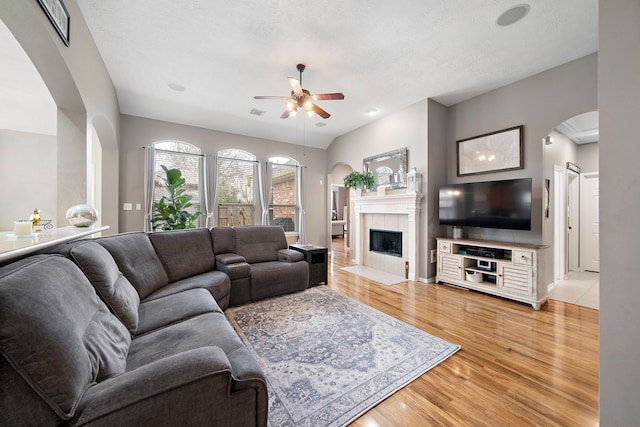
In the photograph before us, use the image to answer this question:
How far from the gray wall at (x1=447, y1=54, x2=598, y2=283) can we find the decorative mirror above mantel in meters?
1.04

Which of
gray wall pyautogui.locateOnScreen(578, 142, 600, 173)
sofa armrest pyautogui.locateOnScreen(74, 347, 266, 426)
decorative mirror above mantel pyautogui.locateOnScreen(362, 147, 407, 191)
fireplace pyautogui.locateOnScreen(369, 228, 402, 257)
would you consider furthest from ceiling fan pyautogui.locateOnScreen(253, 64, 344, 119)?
gray wall pyautogui.locateOnScreen(578, 142, 600, 173)

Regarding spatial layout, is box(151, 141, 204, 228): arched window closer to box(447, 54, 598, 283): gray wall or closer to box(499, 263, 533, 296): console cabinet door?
box(447, 54, 598, 283): gray wall

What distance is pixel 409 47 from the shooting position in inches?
111

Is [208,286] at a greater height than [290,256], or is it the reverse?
[290,256]

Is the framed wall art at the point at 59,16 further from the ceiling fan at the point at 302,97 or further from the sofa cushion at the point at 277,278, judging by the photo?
the sofa cushion at the point at 277,278

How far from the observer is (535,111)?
3371mm

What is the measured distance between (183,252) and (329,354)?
2025 millimetres

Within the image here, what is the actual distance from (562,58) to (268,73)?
145 inches

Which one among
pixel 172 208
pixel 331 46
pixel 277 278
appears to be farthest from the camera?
pixel 172 208

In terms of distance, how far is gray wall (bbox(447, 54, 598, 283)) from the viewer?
3.02 metres

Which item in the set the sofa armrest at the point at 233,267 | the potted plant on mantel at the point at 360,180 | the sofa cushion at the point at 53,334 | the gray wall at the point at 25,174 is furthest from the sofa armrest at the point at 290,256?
the gray wall at the point at 25,174

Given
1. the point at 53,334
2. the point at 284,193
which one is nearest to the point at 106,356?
the point at 53,334

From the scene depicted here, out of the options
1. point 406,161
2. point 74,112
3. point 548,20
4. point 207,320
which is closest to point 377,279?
point 406,161

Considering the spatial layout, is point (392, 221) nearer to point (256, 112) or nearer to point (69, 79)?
point (256, 112)
